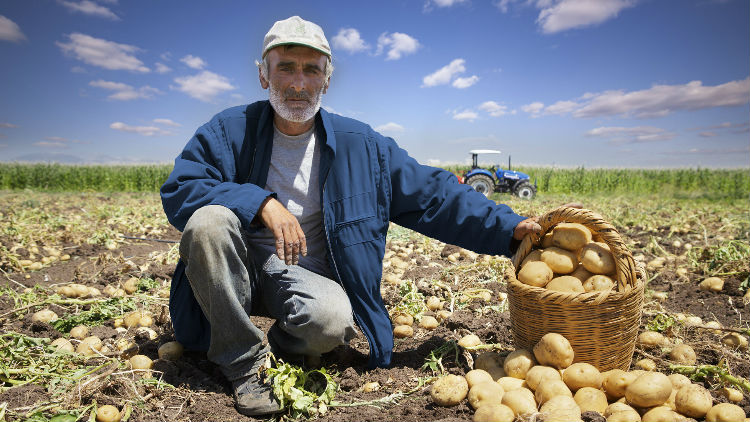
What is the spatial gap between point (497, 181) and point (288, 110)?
15404 mm

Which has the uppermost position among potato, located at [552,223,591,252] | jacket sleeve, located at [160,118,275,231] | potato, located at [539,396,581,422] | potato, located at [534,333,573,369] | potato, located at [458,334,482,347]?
jacket sleeve, located at [160,118,275,231]

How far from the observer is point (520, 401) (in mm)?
1965

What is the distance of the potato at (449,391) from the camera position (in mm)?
2145

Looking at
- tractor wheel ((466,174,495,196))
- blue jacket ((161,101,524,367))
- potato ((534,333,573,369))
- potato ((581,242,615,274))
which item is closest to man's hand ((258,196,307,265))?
blue jacket ((161,101,524,367))

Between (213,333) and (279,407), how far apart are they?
499mm

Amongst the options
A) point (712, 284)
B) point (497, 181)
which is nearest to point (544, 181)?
point (497, 181)

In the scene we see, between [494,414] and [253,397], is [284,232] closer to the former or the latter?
[253,397]

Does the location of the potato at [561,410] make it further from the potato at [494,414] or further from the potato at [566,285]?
the potato at [566,285]

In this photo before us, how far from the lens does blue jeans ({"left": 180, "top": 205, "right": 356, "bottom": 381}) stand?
86.1 inches

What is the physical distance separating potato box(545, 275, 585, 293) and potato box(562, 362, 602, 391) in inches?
14.1

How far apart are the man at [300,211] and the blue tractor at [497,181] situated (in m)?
12.6

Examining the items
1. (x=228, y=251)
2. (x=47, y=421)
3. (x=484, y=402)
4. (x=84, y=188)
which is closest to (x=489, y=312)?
(x=484, y=402)

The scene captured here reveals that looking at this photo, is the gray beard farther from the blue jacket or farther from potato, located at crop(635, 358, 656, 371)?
potato, located at crop(635, 358, 656, 371)

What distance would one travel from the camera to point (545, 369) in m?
2.13
